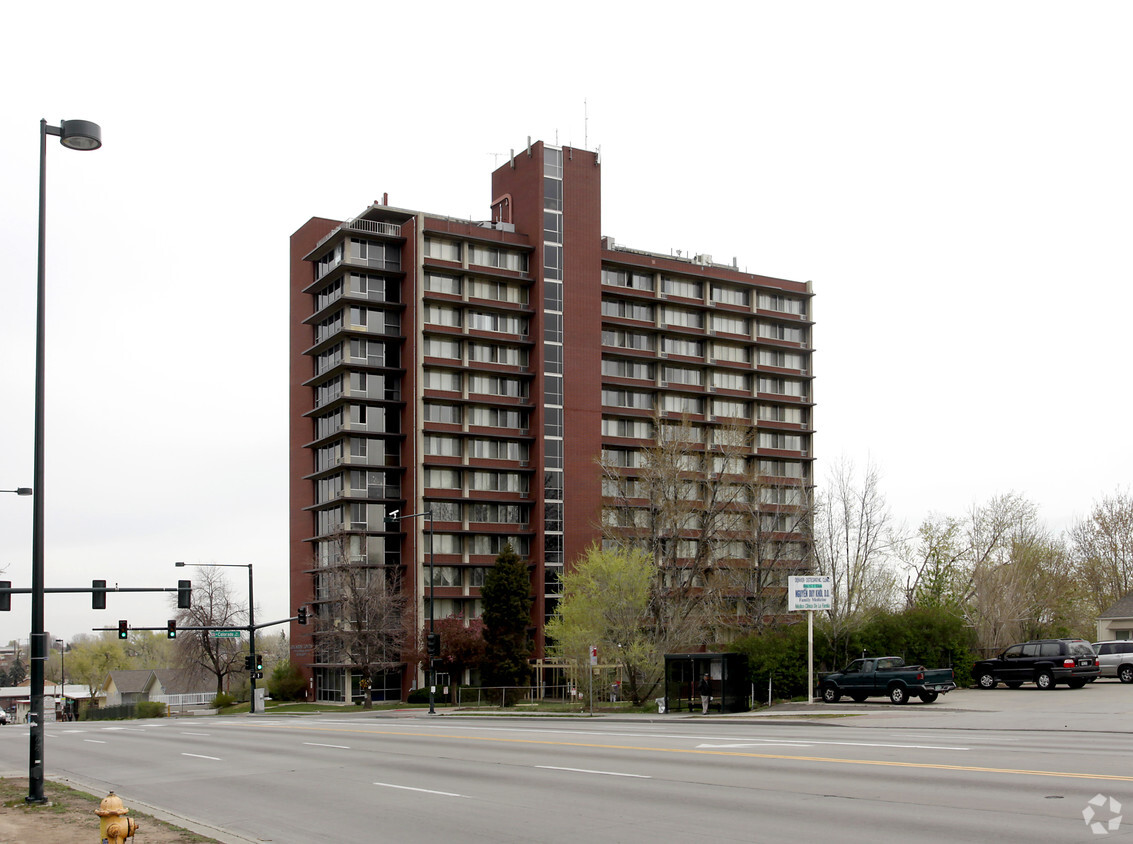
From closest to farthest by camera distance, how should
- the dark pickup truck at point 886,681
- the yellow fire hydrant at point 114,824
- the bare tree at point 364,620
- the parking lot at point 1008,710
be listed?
the yellow fire hydrant at point 114,824 → the parking lot at point 1008,710 → the dark pickup truck at point 886,681 → the bare tree at point 364,620

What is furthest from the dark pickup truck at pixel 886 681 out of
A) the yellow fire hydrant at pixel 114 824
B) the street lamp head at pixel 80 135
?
the yellow fire hydrant at pixel 114 824

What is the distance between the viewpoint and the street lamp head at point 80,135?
17.9m

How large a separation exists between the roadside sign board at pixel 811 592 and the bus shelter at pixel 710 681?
3133 millimetres

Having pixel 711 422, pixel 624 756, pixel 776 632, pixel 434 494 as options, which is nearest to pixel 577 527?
pixel 434 494

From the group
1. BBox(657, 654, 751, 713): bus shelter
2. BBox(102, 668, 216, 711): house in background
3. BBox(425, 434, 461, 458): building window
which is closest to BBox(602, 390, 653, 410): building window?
BBox(425, 434, 461, 458): building window

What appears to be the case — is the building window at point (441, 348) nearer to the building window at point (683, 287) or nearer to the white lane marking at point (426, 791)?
the building window at point (683, 287)

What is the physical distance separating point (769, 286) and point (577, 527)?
32798mm

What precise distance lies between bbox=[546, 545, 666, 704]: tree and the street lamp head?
3498cm

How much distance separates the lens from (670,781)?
17406mm

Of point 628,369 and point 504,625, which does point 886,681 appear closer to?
point 504,625

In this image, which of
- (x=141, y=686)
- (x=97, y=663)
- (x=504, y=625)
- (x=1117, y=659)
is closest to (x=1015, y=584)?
(x=1117, y=659)

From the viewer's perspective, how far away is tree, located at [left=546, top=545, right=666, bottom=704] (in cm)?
4931

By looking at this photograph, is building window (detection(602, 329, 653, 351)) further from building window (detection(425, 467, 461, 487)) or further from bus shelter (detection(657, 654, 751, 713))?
bus shelter (detection(657, 654, 751, 713))

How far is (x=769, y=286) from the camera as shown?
340 feet
